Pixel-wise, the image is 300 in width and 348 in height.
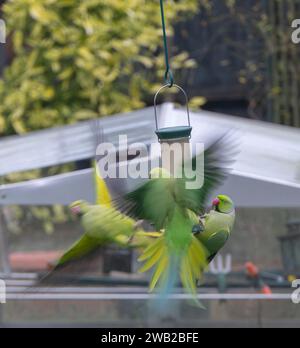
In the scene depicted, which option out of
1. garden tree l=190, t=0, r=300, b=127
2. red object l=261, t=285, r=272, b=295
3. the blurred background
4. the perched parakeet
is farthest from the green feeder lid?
garden tree l=190, t=0, r=300, b=127

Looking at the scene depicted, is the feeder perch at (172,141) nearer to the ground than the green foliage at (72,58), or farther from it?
nearer to the ground

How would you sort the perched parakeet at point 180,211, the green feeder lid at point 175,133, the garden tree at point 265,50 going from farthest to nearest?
the garden tree at point 265,50
the green feeder lid at point 175,133
the perched parakeet at point 180,211

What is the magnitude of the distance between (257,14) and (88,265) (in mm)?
4121

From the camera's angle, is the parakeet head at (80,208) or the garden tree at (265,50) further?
the garden tree at (265,50)

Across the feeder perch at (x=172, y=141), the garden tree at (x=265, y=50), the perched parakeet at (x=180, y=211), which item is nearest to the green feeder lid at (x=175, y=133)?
the feeder perch at (x=172, y=141)

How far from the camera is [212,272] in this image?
3900mm

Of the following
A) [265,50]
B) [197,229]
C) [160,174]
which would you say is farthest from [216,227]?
[265,50]

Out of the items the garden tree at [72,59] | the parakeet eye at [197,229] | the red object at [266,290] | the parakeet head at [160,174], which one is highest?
A: the garden tree at [72,59]

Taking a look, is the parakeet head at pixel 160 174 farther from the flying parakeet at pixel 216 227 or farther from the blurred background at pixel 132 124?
the blurred background at pixel 132 124

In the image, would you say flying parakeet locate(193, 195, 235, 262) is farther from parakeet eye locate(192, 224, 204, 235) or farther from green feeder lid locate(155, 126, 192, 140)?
green feeder lid locate(155, 126, 192, 140)

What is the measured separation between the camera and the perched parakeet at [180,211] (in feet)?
4.84
